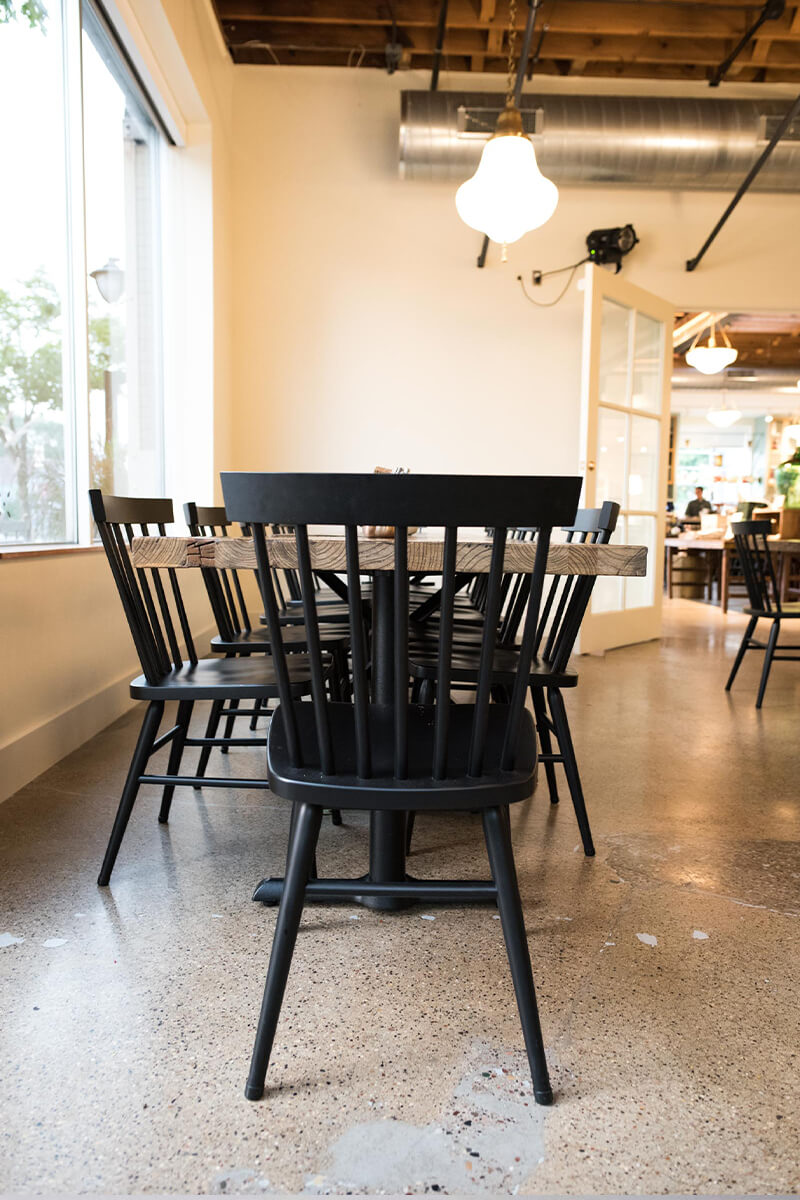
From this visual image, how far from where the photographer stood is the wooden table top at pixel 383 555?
54.6 inches

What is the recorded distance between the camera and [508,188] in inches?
139

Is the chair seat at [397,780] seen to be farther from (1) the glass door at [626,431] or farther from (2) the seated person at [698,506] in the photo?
(2) the seated person at [698,506]

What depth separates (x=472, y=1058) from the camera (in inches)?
46.4

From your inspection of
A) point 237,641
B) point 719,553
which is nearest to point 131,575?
point 237,641

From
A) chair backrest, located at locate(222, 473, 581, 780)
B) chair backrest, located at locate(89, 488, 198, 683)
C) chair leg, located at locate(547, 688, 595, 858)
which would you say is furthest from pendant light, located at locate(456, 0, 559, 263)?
chair backrest, located at locate(222, 473, 581, 780)

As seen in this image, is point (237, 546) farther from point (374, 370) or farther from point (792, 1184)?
point (374, 370)

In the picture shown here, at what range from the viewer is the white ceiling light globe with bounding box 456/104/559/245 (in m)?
3.41

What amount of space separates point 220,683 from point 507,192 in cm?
274

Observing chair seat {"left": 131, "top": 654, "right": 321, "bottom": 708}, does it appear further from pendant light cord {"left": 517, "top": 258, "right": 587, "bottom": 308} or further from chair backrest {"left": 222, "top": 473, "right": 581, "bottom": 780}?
pendant light cord {"left": 517, "top": 258, "right": 587, "bottom": 308}

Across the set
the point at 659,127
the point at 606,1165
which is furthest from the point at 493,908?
the point at 659,127

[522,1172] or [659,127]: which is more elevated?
[659,127]

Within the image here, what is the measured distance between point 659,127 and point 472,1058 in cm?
518

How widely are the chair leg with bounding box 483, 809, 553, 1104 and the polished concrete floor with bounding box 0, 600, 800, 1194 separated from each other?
0.04 metres

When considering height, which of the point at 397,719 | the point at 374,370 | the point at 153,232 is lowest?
the point at 397,719
